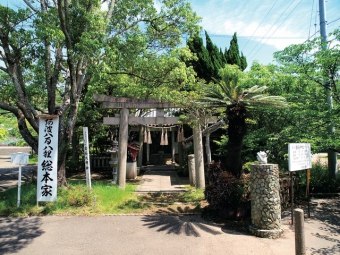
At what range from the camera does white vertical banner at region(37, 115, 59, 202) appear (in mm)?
7711

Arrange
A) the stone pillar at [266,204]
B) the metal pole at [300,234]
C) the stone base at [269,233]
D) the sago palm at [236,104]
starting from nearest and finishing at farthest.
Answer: the metal pole at [300,234]
the stone base at [269,233]
the stone pillar at [266,204]
the sago palm at [236,104]

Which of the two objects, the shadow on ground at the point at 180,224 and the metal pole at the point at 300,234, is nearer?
the metal pole at the point at 300,234

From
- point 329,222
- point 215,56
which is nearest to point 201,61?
point 215,56

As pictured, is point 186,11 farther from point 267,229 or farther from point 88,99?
point 267,229

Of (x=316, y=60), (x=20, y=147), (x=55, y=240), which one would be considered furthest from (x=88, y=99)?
(x=20, y=147)

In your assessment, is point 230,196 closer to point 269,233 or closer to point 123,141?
point 269,233

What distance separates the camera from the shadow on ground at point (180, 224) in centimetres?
632

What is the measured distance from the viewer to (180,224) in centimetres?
680

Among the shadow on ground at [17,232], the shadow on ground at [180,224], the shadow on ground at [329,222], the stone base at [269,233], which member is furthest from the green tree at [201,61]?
the shadow on ground at [17,232]

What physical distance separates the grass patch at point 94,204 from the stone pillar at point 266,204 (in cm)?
221

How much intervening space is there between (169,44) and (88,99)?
17.8 ft

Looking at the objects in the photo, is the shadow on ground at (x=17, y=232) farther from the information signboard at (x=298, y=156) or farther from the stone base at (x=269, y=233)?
the information signboard at (x=298, y=156)

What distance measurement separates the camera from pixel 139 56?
1025 centimetres

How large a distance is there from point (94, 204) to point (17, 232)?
7.19ft
